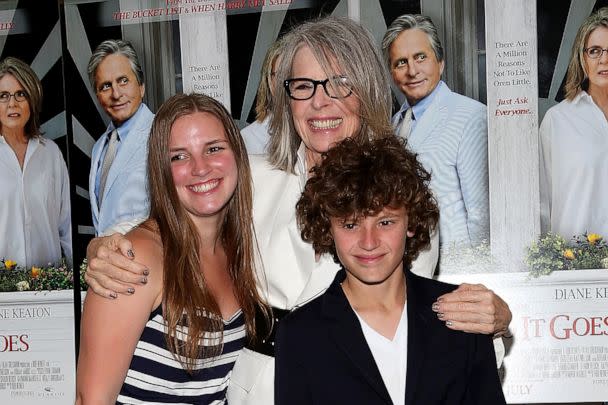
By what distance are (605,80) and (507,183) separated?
0.51 metres

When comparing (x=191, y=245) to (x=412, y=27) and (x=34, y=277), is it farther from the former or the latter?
(x=34, y=277)

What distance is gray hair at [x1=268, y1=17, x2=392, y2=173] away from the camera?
7.06ft

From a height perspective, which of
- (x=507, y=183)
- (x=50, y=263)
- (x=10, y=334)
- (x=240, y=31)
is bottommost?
(x=10, y=334)

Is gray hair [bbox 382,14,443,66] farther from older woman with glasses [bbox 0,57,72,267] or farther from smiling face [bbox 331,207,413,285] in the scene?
older woman with glasses [bbox 0,57,72,267]

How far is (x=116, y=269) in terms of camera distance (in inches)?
74.4

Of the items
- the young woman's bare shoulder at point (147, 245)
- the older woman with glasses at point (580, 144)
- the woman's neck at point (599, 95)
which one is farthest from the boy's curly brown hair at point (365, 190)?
the woman's neck at point (599, 95)

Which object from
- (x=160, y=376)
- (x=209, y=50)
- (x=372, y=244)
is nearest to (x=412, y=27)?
(x=209, y=50)

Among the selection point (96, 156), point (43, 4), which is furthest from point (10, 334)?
point (43, 4)

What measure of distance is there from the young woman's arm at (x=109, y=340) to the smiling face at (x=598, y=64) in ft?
6.12

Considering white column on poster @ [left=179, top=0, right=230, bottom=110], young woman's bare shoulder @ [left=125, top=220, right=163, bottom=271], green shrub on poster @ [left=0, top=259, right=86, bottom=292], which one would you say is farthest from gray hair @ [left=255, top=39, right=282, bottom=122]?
young woman's bare shoulder @ [left=125, top=220, right=163, bottom=271]

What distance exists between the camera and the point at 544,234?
9.91ft

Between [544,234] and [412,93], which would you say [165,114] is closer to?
[412,93]

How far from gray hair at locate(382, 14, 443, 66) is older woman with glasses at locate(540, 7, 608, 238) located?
48cm

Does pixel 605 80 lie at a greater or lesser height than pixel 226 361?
A: greater
